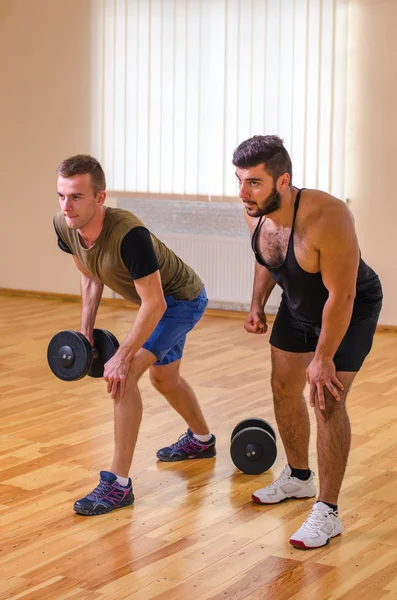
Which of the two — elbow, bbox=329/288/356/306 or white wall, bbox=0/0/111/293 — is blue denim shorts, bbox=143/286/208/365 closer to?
elbow, bbox=329/288/356/306

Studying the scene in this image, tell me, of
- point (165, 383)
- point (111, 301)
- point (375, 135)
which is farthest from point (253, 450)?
point (111, 301)

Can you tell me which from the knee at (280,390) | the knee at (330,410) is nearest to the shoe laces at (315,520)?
the knee at (330,410)

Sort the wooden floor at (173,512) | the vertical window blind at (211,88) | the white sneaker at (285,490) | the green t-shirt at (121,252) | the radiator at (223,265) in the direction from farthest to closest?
1. the radiator at (223,265)
2. the vertical window blind at (211,88)
3. the white sneaker at (285,490)
4. the green t-shirt at (121,252)
5. the wooden floor at (173,512)

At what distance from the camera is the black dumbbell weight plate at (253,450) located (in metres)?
3.57

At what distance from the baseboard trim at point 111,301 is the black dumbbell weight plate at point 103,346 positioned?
3497mm

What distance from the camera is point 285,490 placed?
130 inches

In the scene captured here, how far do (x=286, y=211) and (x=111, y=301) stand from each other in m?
4.86

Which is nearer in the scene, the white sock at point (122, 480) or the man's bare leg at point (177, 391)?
the white sock at point (122, 480)

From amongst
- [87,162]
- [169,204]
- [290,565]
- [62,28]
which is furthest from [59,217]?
[62,28]

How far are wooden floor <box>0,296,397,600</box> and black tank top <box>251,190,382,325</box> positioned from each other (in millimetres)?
697

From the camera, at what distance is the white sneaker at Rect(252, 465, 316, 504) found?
3.30 metres

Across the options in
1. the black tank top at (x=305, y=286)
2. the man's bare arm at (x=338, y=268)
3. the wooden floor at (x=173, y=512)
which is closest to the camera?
the wooden floor at (x=173, y=512)

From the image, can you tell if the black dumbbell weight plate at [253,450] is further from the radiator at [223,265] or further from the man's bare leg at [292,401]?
the radiator at [223,265]

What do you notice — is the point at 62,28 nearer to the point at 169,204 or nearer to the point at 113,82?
the point at 113,82
